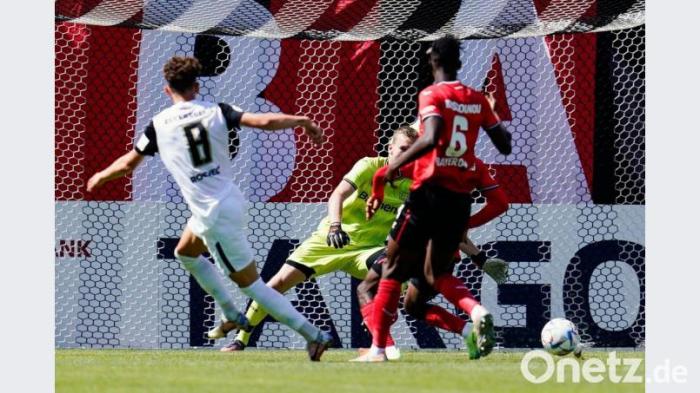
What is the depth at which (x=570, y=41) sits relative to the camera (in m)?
12.1

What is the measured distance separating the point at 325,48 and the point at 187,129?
3422 millimetres

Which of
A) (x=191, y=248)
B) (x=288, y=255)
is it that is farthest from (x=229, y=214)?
(x=288, y=255)

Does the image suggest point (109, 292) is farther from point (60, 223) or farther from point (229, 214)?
point (229, 214)

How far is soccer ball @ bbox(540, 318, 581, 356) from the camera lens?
32.0ft

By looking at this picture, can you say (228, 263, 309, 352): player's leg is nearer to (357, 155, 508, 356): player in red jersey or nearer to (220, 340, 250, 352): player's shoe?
(220, 340, 250, 352): player's shoe

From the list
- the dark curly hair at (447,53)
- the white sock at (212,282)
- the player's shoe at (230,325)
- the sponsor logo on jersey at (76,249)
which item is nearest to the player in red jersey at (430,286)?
the dark curly hair at (447,53)

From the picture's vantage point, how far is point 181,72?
9.05 m

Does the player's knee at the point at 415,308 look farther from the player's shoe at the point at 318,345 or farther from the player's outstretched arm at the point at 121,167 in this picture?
the player's outstretched arm at the point at 121,167

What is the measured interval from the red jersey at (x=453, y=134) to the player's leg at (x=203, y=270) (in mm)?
1563

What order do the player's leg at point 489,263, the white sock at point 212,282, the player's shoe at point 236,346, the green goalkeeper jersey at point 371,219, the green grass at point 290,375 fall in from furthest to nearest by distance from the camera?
the player's shoe at point 236,346
the green goalkeeper jersey at point 371,219
the player's leg at point 489,263
the white sock at point 212,282
the green grass at point 290,375

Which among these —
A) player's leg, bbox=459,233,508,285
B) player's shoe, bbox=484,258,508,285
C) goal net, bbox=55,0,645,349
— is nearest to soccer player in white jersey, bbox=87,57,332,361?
player's leg, bbox=459,233,508,285

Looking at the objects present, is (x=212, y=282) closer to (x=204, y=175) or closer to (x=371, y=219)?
(x=204, y=175)

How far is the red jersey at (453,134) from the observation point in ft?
28.7

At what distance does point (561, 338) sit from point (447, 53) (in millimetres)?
2334
